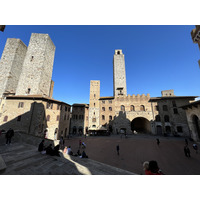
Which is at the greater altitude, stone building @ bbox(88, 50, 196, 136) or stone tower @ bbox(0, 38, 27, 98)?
stone tower @ bbox(0, 38, 27, 98)

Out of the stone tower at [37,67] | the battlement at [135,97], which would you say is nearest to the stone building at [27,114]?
Result: the stone tower at [37,67]

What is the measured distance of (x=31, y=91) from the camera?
17.9 meters

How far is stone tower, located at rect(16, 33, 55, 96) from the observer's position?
59.8ft

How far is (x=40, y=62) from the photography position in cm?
1947

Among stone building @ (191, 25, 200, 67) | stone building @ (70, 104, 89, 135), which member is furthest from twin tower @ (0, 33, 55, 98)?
stone building @ (191, 25, 200, 67)

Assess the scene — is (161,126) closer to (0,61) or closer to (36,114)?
(36,114)

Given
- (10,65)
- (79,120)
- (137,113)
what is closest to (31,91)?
(10,65)

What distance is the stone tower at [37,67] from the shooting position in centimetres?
1823

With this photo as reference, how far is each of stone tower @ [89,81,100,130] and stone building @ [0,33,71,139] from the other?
8178 mm

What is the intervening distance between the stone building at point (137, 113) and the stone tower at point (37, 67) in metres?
13.2

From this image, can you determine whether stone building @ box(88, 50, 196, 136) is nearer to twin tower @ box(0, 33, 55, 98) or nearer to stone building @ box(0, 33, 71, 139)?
stone building @ box(0, 33, 71, 139)

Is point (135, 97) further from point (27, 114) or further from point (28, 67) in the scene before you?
point (28, 67)

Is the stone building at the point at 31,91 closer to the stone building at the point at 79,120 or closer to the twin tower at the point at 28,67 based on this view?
the twin tower at the point at 28,67

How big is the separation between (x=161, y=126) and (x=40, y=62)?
33440mm
